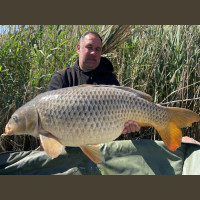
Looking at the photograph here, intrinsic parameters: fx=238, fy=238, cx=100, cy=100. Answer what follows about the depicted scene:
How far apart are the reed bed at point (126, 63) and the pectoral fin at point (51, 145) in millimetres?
827

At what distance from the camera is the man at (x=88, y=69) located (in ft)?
6.33

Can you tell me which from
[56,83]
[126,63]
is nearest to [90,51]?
[56,83]

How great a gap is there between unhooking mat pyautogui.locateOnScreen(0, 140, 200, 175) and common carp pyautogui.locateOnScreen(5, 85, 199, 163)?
38 cm

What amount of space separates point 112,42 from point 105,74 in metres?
0.43

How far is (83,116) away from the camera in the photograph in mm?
1284

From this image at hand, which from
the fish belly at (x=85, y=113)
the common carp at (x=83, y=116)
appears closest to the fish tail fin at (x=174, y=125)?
the common carp at (x=83, y=116)

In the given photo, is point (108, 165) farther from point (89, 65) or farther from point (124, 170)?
point (89, 65)

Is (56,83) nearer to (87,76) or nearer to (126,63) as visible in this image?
(87,76)

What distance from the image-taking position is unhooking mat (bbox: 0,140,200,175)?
1690mm

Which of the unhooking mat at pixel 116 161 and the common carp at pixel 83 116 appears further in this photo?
the unhooking mat at pixel 116 161

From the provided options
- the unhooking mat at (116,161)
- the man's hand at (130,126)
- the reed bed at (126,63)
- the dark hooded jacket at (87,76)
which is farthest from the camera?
the reed bed at (126,63)

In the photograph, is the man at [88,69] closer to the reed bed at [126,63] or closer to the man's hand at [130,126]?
the reed bed at [126,63]

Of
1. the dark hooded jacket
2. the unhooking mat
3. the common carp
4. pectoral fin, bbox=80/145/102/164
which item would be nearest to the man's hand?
the common carp

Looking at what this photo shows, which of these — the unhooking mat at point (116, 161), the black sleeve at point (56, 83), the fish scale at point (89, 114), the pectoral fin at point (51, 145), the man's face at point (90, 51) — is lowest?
the unhooking mat at point (116, 161)
